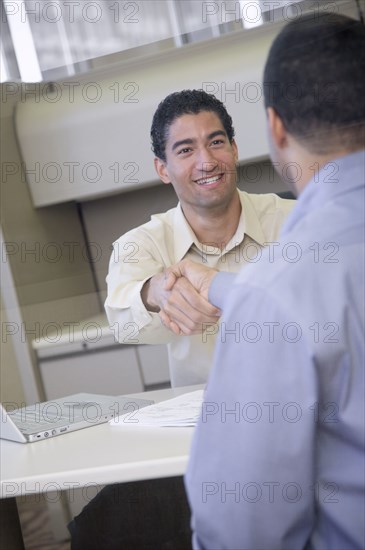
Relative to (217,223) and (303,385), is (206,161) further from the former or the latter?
(303,385)

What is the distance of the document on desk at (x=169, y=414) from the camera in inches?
55.1

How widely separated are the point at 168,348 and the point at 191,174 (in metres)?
0.45

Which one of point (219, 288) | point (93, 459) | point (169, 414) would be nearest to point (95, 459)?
point (93, 459)

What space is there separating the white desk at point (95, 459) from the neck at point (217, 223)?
422 mm

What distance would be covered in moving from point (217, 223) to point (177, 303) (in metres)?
0.20

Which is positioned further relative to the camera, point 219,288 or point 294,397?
point 219,288

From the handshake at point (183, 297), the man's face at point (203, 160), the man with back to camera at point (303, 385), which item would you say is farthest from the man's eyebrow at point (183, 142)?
the man with back to camera at point (303, 385)

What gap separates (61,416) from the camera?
5.54 feet

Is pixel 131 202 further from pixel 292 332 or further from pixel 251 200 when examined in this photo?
pixel 292 332

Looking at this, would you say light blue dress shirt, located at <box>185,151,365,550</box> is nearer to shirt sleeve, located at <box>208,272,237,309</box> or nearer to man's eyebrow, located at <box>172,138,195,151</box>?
shirt sleeve, located at <box>208,272,237,309</box>

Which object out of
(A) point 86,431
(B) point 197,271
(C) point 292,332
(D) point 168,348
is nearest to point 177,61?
(B) point 197,271

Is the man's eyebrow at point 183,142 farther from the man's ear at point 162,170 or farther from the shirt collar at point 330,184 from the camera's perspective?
the shirt collar at point 330,184

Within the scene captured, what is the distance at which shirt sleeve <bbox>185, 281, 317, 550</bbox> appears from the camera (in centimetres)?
85

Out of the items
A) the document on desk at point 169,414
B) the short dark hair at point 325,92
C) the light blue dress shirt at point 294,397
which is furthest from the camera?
the document on desk at point 169,414
